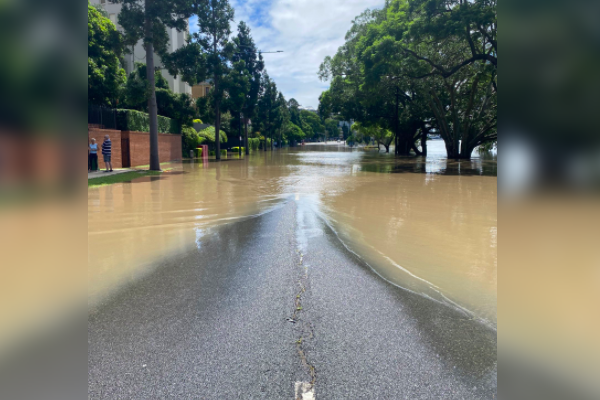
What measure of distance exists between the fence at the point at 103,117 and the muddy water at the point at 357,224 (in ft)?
23.4

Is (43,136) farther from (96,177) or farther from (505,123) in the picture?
(96,177)

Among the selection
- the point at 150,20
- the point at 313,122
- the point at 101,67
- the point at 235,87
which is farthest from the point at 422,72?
the point at 313,122

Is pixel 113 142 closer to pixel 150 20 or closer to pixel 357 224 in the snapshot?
pixel 150 20

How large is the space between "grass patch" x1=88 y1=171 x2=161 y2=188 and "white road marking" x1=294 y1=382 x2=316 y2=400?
43.5 feet

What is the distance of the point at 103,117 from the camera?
21.2 metres

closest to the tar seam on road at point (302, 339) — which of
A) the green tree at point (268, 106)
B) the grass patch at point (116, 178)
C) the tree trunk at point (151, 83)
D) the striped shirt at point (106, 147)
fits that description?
the grass patch at point (116, 178)

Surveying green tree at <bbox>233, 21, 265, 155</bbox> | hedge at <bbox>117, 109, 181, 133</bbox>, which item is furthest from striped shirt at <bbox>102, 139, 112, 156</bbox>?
green tree at <bbox>233, 21, 265, 155</bbox>

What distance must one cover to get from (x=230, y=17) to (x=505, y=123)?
31588 millimetres

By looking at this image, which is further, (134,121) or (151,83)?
(134,121)

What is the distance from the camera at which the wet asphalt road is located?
106 inches

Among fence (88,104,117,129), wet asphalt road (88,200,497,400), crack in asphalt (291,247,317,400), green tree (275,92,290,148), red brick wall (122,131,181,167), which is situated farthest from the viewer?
green tree (275,92,290,148)

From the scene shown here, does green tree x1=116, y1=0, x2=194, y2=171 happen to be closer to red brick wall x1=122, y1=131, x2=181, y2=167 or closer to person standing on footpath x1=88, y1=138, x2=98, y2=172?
person standing on footpath x1=88, y1=138, x2=98, y2=172

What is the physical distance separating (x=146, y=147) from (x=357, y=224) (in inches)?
826

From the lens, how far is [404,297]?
170 inches
